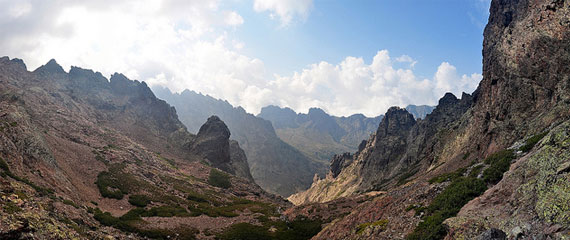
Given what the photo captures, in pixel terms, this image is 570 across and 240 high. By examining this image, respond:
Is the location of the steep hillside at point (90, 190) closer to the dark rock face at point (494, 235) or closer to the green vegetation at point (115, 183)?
the green vegetation at point (115, 183)

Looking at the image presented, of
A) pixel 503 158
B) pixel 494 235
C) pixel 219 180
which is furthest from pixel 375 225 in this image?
pixel 219 180

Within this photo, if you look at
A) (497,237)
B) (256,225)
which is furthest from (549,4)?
(256,225)

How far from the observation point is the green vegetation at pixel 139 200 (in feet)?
174

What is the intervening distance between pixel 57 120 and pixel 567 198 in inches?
5563

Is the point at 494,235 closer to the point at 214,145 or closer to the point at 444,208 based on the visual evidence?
the point at 444,208

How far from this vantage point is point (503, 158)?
26.1 meters

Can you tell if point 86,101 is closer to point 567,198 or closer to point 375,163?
point 375,163

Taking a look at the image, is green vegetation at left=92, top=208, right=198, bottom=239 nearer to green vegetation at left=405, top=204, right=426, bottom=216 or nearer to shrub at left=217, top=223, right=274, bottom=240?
shrub at left=217, top=223, right=274, bottom=240

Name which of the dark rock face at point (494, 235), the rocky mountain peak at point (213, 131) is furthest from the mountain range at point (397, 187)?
the rocky mountain peak at point (213, 131)

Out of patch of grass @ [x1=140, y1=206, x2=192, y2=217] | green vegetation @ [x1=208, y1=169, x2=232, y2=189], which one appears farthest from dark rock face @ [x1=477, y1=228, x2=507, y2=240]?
green vegetation @ [x1=208, y1=169, x2=232, y2=189]

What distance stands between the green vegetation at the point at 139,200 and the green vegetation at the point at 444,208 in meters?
51.7

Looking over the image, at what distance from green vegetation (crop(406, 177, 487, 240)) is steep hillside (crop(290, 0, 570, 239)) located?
0.07m

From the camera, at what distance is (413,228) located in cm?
2092

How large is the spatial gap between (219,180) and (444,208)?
10486 cm
